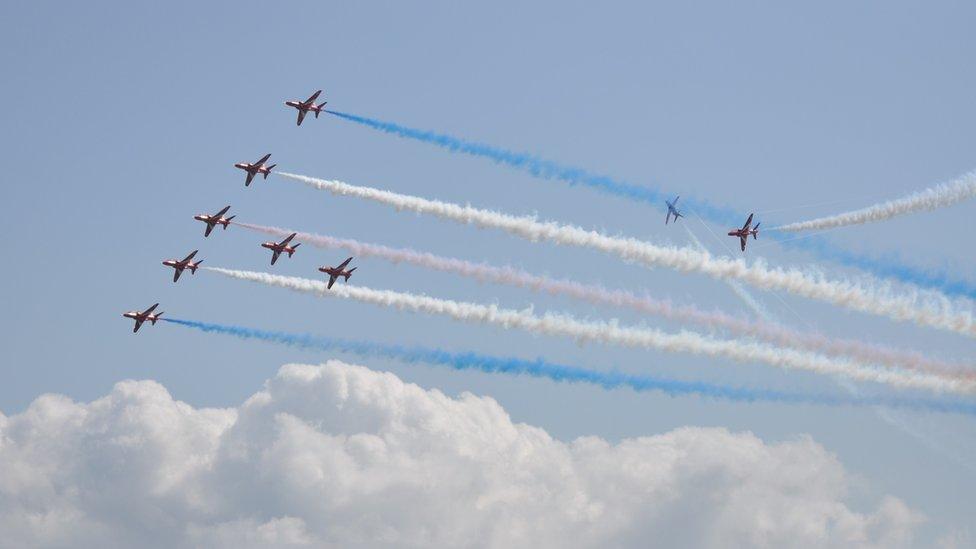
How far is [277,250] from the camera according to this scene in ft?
373

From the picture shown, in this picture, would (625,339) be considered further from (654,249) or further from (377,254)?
(377,254)

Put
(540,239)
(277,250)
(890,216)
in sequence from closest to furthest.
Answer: (890,216) < (540,239) < (277,250)

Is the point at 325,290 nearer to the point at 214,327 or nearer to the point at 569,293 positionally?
the point at 214,327

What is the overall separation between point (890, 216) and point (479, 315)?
29719 mm

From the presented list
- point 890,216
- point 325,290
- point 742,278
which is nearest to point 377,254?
point 325,290


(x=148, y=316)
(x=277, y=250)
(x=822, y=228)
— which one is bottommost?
(x=148, y=316)

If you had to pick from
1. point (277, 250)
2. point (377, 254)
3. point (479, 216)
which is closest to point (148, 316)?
point (277, 250)

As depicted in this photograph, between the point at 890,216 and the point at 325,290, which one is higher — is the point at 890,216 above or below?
above

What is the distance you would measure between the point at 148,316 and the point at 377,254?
82.1 ft

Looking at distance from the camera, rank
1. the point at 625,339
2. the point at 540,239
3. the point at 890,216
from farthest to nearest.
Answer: the point at 540,239 < the point at 625,339 < the point at 890,216

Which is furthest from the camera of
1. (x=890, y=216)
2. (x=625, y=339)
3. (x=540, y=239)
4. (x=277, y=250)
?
(x=277, y=250)

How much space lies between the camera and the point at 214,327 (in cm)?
10450

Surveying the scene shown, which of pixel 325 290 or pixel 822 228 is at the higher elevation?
pixel 822 228

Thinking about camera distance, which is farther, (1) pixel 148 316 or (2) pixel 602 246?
(1) pixel 148 316
